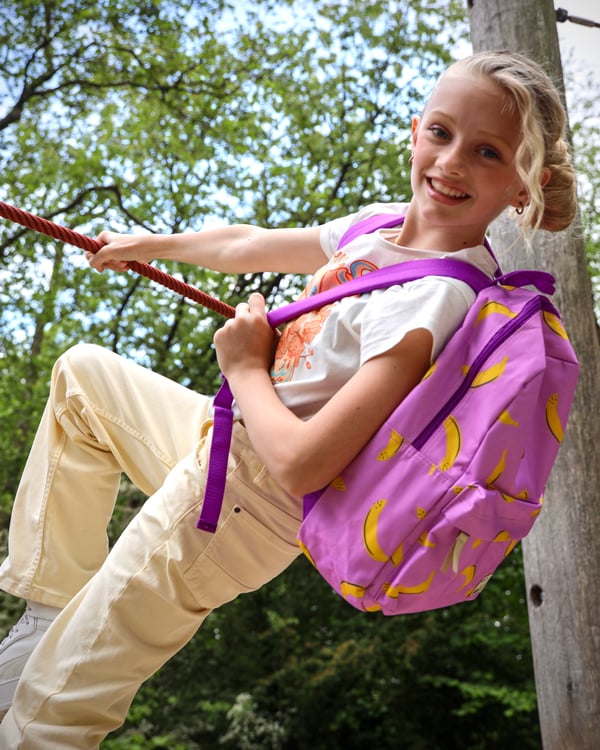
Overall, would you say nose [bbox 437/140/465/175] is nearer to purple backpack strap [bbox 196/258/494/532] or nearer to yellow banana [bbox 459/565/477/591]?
purple backpack strap [bbox 196/258/494/532]

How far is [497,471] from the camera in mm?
1442

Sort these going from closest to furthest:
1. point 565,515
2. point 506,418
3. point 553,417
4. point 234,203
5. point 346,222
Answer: point 506,418
point 553,417
point 346,222
point 565,515
point 234,203

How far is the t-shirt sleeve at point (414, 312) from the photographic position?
147cm

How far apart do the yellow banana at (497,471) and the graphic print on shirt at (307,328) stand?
344mm

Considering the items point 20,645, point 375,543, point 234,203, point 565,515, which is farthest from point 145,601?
point 234,203

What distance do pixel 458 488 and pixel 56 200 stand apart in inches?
255

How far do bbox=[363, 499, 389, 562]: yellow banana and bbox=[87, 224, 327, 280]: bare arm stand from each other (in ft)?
2.27

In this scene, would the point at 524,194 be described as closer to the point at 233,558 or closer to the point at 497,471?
the point at 497,471

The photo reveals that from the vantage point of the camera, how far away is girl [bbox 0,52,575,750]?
1.50 metres

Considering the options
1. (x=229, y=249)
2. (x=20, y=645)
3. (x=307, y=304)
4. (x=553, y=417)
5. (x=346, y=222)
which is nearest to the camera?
(x=553, y=417)

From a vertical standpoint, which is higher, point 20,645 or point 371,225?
point 371,225

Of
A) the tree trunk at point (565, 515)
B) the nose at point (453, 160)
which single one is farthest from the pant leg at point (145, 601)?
the tree trunk at point (565, 515)

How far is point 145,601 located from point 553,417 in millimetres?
710

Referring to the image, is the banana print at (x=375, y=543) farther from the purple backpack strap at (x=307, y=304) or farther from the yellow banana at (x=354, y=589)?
the purple backpack strap at (x=307, y=304)
